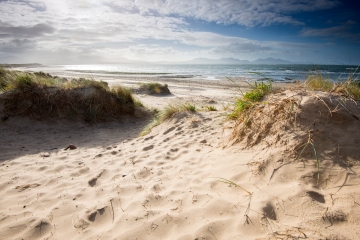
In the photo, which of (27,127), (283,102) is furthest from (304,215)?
(27,127)

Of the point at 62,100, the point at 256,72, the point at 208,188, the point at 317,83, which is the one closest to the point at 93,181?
the point at 208,188

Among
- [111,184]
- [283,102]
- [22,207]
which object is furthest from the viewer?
[283,102]

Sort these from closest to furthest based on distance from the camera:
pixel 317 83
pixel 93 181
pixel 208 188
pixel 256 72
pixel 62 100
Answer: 1. pixel 208 188
2. pixel 93 181
3. pixel 256 72
4. pixel 317 83
5. pixel 62 100

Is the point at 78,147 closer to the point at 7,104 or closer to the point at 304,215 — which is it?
the point at 7,104

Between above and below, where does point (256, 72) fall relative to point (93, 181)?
above

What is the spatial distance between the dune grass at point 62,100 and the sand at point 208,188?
8.77 ft

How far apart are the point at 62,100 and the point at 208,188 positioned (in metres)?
6.13

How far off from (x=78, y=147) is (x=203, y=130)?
291 cm

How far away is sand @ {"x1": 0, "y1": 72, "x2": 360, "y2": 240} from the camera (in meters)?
1.84

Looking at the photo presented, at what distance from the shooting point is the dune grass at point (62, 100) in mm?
6422

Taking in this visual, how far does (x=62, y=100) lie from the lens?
6734mm

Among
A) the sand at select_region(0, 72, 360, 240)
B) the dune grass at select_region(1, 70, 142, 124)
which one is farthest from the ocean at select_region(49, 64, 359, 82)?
the dune grass at select_region(1, 70, 142, 124)

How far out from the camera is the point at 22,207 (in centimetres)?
249

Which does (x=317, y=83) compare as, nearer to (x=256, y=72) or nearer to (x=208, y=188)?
(x=256, y=72)
